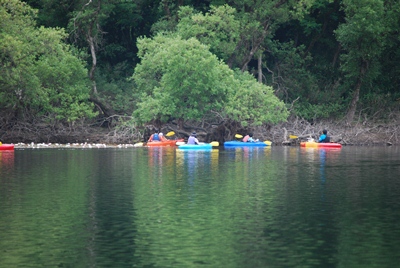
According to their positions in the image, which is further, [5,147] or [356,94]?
[356,94]

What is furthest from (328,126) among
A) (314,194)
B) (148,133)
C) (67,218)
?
(67,218)

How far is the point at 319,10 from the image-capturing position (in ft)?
211

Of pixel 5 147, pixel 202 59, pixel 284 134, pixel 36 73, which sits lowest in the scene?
pixel 5 147

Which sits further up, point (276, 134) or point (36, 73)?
point (36, 73)

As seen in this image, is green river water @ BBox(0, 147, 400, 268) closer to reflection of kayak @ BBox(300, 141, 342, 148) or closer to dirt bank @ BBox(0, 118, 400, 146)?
reflection of kayak @ BBox(300, 141, 342, 148)

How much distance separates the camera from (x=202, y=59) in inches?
2135

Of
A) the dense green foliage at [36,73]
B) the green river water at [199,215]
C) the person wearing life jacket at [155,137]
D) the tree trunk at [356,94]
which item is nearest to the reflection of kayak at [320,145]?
the tree trunk at [356,94]

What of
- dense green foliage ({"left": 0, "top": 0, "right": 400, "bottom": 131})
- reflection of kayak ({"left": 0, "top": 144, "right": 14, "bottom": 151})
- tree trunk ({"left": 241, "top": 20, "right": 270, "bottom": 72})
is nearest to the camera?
reflection of kayak ({"left": 0, "top": 144, "right": 14, "bottom": 151})

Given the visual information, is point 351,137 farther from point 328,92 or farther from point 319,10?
point 319,10

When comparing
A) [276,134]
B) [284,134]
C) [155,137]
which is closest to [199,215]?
[155,137]

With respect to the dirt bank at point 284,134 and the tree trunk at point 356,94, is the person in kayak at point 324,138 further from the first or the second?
the tree trunk at point 356,94

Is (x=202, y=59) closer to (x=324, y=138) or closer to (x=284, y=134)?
(x=284, y=134)

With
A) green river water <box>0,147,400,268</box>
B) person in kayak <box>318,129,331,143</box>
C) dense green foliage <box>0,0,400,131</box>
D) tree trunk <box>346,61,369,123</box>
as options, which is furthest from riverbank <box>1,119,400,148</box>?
green river water <box>0,147,400,268</box>

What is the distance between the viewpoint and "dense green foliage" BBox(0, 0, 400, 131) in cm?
5447
